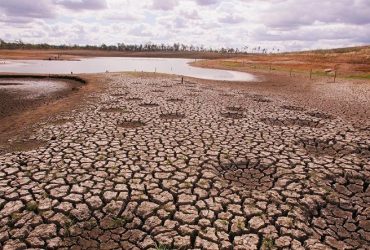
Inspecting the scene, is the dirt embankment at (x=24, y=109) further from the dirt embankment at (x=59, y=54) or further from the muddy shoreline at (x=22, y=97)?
the dirt embankment at (x=59, y=54)

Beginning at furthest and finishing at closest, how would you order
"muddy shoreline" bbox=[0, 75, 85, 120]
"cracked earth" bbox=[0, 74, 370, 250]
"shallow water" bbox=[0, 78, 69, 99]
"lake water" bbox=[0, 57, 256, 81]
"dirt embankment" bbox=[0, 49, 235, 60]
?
"dirt embankment" bbox=[0, 49, 235, 60]
"lake water" bbox=[0, 57, 256, 81]
"shallow water" bbox=[0, 78, 69, 99]
"muddy shoreline" bbox=[0, 75, 85, 120]
"cracked earth" bbox=[0, 74, 370, 250]

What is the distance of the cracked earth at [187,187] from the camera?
4.71m

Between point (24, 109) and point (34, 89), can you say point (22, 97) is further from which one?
point (24, 109)

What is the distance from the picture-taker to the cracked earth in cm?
471

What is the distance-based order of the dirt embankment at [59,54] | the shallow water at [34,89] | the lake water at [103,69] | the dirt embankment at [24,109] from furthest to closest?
1. the dirt embankment at [59,54]
2. the lake water at [103,69]
3. the shallow water at [34,89]
4. the dirt embankment at [24,109]

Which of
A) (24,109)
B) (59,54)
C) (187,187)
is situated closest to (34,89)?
(24,109)

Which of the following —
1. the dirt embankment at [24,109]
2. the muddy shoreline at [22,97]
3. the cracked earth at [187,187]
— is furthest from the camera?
the muddy shoreline at [22,97]

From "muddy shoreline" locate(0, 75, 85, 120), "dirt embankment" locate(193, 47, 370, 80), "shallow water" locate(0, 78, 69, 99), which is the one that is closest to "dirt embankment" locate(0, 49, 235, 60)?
"dirt embankment" locate(193, 47, 370, 80)

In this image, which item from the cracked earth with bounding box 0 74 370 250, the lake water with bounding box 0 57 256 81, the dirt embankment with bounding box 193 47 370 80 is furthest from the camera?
the dirt embankment with bounding box 193 47 370 80

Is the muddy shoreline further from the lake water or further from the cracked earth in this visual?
the lake water

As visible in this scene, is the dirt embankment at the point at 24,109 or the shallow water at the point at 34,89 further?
the shallow water at the point at 34,89

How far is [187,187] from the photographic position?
617 cm

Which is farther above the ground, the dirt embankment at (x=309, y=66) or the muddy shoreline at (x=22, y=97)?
the dirt embankment at (x=309, y=66)

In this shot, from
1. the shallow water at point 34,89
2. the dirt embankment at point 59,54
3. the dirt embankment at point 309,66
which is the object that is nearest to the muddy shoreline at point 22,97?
the shallow water at point 34,89
